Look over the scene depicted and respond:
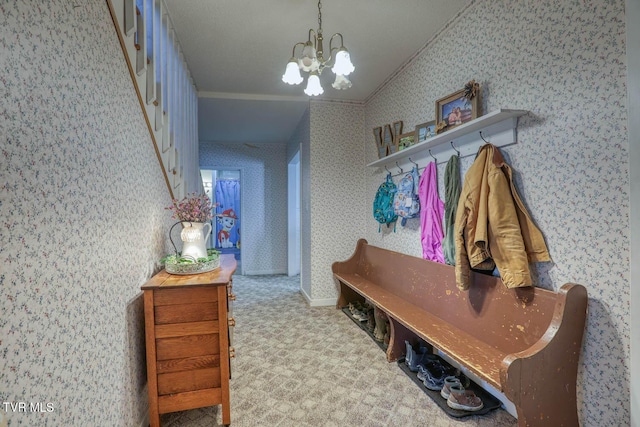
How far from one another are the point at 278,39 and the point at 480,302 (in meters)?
2.46

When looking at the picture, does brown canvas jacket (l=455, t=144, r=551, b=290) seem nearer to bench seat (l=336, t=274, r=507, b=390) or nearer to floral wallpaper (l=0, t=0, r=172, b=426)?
bench seat (l=336, t=274, r=507, b=390)

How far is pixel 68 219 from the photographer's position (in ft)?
A: 3.43

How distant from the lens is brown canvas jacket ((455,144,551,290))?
1.59 m

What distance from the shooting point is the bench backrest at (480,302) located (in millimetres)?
1545

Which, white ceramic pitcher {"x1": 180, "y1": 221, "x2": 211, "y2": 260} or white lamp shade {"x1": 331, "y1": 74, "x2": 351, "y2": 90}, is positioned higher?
white lamp shade {"x1": 331, "y1": 74, "x2": 351, "y2": 90}

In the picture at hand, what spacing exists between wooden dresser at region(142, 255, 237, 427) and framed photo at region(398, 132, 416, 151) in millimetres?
1958

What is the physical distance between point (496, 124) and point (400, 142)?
1.09 metres

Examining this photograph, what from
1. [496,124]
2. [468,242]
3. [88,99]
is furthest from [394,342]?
[88,99]

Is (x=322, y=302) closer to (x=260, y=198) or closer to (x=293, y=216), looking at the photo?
(x=293, y=216)

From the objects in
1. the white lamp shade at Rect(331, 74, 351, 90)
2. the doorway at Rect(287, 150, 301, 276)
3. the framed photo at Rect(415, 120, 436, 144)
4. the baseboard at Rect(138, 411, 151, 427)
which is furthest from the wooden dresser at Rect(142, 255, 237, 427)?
the doorway at Rect(287, 150, 301, 276)


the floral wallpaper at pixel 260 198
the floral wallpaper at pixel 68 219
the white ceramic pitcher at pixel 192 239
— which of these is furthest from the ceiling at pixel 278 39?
the floral wallpaper at pixel 260 198

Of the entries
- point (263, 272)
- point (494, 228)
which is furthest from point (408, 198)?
point (263, 272)

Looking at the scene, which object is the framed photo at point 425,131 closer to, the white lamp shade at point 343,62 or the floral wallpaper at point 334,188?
the white lamp shade at point 343,62

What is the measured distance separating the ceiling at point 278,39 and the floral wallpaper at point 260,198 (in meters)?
1.74
